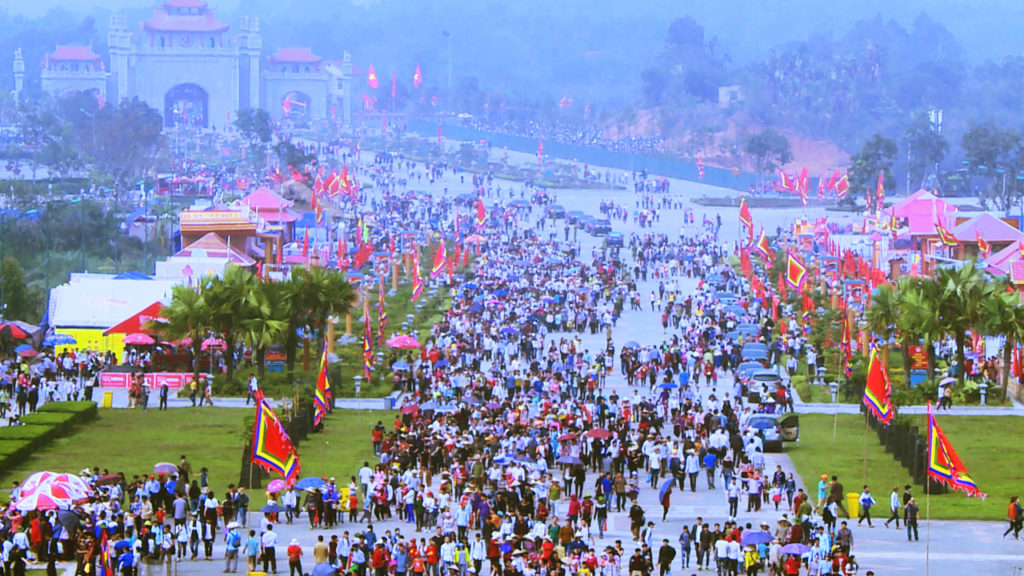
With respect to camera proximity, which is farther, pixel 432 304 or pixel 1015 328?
pixel 432 304

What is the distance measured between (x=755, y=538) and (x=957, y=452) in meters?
14.7

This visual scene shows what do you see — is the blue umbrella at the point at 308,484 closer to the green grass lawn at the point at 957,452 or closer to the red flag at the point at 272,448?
the red flag at the point at 272,448

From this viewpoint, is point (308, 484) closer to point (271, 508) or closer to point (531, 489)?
point (271, 508)

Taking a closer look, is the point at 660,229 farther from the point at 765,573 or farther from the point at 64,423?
the point at 765,573

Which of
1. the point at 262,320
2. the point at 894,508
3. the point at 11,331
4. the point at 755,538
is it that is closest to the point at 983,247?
the point at 262,320

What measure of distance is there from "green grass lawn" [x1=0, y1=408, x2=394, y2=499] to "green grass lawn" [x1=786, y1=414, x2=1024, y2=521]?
10110mm

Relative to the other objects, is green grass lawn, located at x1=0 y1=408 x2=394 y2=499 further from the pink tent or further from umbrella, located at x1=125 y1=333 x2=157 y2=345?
the pink tent

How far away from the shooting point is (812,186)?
488 ft

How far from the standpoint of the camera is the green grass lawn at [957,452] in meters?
39.3

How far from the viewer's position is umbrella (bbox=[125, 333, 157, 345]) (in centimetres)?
5619

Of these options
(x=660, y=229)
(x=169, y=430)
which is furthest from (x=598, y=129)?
(x=169, y=430)

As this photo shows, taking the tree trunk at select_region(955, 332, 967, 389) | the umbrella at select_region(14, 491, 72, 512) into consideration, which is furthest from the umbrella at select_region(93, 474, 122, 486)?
the tree trunk at select_region(955, 332, 967, 389)

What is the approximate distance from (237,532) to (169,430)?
580 inches

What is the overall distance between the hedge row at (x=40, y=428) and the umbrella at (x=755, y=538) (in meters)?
16.6
